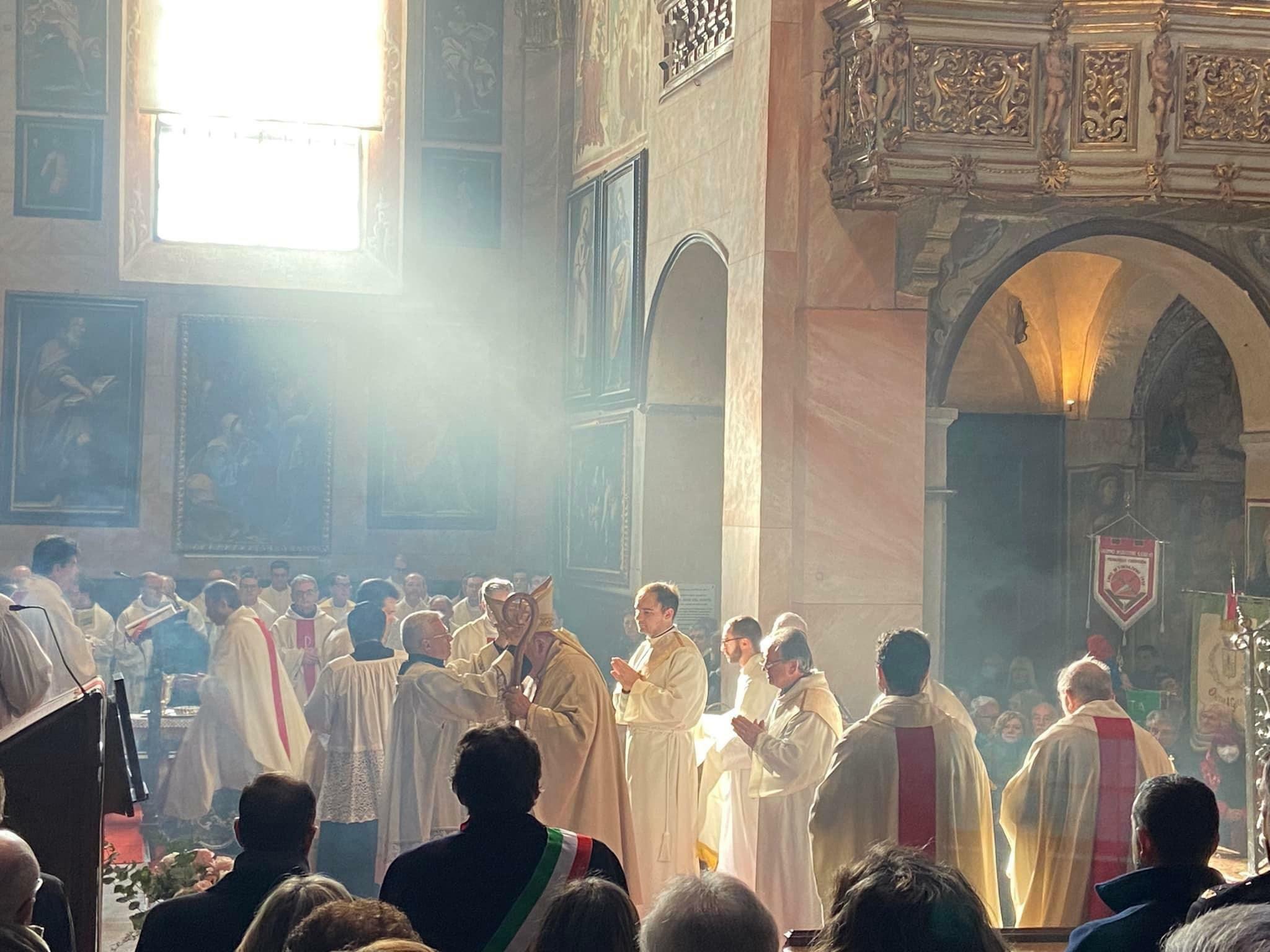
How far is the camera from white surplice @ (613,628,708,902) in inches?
342

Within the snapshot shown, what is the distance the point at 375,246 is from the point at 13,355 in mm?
4065

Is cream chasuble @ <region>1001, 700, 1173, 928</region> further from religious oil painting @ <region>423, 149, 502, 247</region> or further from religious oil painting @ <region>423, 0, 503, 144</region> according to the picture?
religious oil painting @ <region>423, 0, 503, 144</region>

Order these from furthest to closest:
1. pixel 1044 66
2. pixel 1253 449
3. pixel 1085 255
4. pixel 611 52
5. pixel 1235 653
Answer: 1. pixel 611 52
2. pixel 1085 255
3. pixel 1235 653
4. pixel 1253 449
5. pixel 1044 66

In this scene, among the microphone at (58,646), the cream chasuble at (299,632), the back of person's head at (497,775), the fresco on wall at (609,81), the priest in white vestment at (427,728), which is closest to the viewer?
the back of person's head at (497,775)

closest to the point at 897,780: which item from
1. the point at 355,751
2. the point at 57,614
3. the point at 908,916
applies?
the point at 355,751

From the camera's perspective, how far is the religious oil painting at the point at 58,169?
16.8 metres

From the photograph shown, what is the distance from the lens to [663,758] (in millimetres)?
8930

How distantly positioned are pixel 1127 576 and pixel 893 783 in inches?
169

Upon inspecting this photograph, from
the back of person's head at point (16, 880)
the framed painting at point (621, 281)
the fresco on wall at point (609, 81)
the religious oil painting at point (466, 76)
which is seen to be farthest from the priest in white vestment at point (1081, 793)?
the religious oil painting at point (466, 76)

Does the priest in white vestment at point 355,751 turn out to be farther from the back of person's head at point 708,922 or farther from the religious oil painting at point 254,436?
the religious oil painting at point 254,436

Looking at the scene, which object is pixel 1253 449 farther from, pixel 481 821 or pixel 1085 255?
pixel 481 821

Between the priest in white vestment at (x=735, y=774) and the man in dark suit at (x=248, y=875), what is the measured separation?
4.57m

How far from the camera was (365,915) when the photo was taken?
8.72 feet

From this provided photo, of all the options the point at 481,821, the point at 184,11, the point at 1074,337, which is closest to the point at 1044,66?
the point at 1074,337
